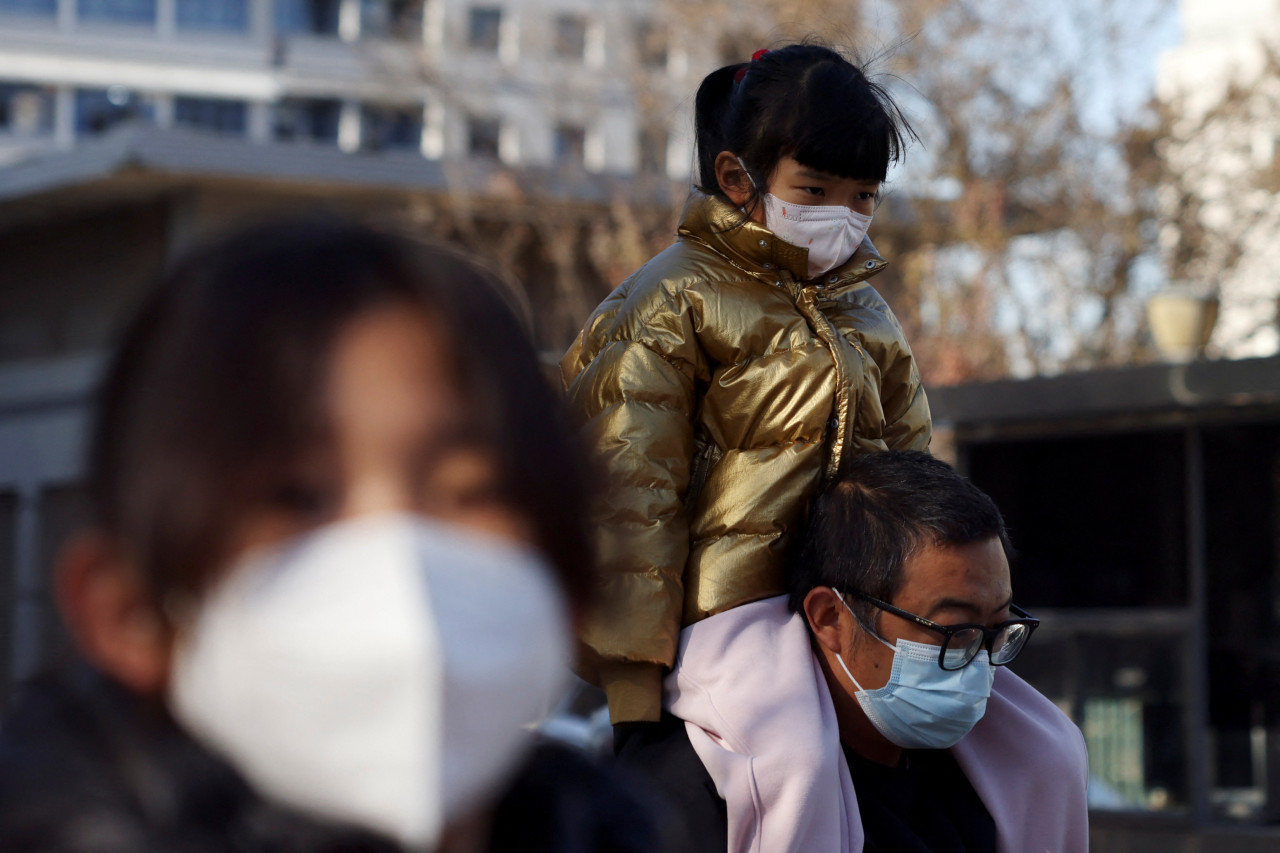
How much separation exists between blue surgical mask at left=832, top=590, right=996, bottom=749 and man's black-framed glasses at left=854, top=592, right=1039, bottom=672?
0.01 meters

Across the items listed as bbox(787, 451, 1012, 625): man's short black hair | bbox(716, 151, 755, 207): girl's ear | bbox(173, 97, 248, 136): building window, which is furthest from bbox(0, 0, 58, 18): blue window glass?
bbox(787, 451, 1012, 625): man's short black hair

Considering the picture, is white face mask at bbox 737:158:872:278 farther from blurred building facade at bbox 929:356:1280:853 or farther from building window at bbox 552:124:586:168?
building window at bbox 552:124:586:168

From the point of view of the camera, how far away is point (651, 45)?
2027 cm

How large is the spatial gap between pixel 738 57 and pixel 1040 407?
10958mm

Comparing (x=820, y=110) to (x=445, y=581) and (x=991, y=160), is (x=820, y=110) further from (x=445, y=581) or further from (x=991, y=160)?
(x=991, y=160)

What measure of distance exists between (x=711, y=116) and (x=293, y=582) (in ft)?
7.26

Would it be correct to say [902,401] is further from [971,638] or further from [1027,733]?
[1027,733]

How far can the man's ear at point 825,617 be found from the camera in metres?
2.66

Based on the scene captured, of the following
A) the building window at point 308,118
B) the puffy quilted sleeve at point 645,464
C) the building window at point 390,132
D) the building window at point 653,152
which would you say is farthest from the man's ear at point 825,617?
the building window at point 308,118

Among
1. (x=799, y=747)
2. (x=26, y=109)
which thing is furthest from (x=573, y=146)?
(x=26, y=109)

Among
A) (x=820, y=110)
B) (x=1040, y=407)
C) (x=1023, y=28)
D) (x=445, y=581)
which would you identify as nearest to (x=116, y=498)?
(x=445, y=581)

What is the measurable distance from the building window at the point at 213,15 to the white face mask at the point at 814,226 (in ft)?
172

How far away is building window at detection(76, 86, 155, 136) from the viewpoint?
5156 centimetres

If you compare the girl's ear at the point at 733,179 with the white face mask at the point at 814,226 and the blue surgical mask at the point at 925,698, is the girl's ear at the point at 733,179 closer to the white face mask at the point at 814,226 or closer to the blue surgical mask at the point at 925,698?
the white face mask at the point at 814,226
